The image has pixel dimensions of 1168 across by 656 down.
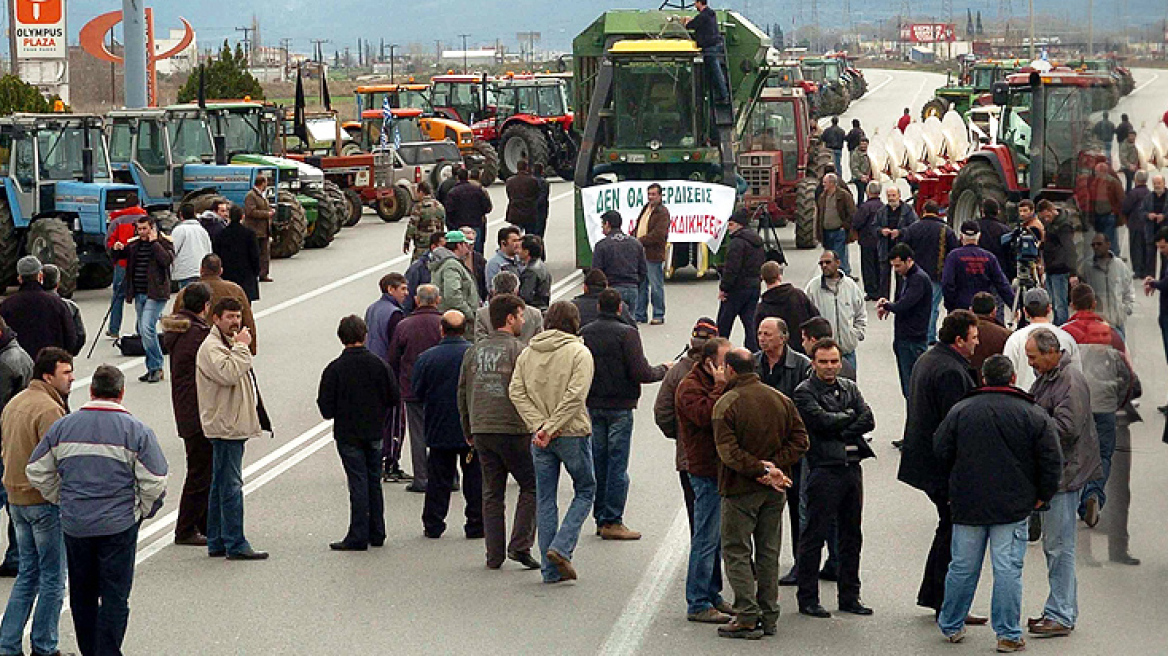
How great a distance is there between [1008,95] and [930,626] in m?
15.6

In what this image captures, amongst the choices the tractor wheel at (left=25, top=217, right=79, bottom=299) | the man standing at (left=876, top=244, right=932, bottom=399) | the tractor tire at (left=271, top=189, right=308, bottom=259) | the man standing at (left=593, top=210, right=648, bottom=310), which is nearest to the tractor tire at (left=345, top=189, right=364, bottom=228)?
the tractor tire at (left=271, top=189, right=308, bottom=259)

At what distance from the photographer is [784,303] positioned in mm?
12820

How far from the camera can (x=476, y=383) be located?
9969 mm

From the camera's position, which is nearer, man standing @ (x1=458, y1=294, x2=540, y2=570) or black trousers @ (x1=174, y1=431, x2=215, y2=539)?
Answer: man standing @ (x1=458, y1=294, x2=540, y2=570)

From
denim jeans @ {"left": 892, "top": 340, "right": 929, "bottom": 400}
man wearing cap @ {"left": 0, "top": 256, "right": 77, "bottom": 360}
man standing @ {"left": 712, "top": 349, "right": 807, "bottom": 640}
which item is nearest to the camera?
man standing @ {"left": 712, "top": 349, "right": 807, "bottom": 640}

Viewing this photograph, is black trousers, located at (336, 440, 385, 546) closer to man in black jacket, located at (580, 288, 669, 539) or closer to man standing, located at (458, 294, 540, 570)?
man standing, located at (458, 294, 540, 570)

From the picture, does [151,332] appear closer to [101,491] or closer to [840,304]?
[840,304]

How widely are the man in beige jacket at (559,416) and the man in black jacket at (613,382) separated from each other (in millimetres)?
582

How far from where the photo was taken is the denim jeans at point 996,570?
774 centimetres

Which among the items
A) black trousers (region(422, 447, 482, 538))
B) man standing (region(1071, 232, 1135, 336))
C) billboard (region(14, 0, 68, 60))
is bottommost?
black trousers (region(422, 447, 482, 538))

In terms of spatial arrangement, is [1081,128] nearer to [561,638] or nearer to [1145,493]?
[1145,493]

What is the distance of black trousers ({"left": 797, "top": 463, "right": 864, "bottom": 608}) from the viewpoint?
28.8 feet

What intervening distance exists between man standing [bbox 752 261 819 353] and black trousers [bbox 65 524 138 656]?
6110 mm

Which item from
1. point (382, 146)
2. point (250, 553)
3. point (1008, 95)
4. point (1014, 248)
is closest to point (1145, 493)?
point (250, 553)
